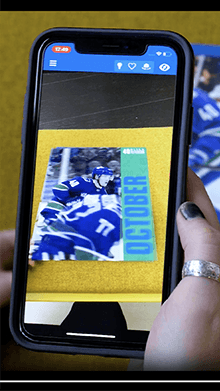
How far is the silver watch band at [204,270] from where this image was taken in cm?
19

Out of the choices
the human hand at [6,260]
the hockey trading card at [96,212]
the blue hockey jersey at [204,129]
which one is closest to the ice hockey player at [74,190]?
the hockey trading card at [96,212]

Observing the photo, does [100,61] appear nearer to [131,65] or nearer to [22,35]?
[131,65]

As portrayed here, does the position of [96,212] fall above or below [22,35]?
below

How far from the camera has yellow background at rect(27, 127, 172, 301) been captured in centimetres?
21

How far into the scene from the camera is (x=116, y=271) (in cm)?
22

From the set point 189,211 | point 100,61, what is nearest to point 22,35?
point 100,61

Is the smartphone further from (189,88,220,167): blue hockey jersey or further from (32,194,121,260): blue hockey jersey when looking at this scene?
(189,88,220,167): blue hockey jersey

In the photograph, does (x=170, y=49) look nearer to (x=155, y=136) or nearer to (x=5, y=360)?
(x=155, y=136)

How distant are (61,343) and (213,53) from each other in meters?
0.39

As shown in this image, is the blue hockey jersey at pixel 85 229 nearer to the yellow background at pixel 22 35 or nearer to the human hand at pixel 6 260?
the human hand at pixel 6 260

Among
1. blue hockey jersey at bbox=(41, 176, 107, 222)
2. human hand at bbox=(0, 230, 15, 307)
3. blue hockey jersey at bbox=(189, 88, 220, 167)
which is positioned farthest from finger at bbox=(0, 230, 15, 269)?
blue hockey jersey at bbox=(189, 88, 220, 167)

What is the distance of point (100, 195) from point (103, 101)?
0.07 m

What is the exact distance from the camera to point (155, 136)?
0.22 meters

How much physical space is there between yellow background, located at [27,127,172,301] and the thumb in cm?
2
